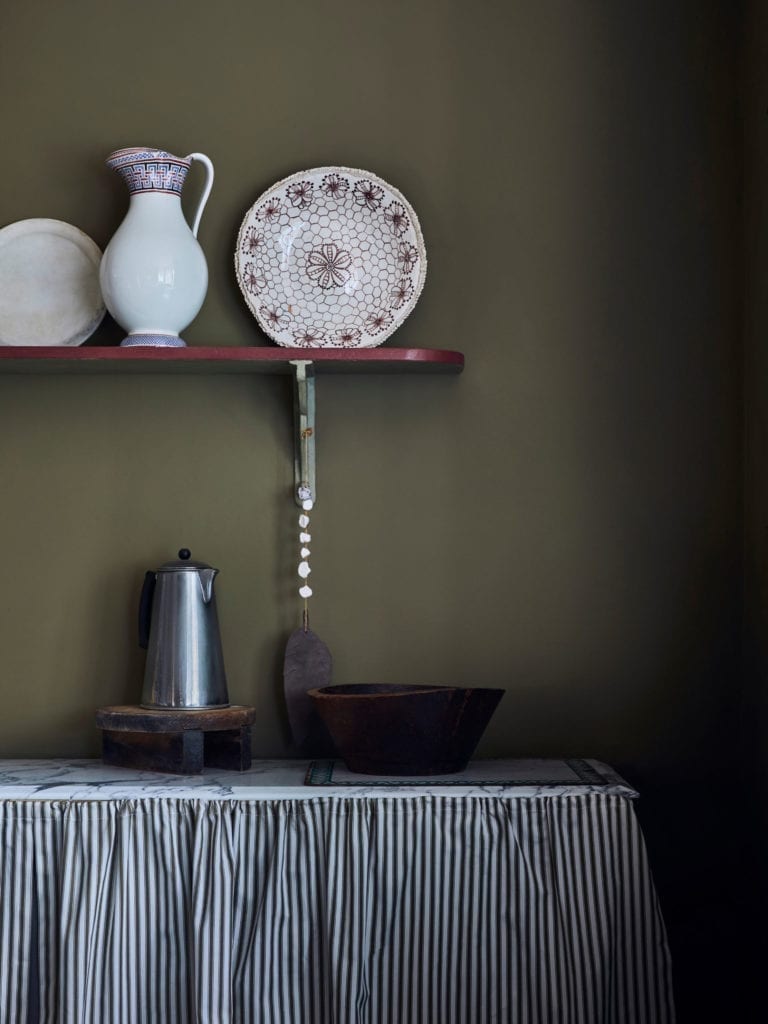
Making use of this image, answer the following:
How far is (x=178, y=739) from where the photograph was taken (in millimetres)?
1870

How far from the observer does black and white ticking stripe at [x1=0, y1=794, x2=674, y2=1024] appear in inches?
66.9

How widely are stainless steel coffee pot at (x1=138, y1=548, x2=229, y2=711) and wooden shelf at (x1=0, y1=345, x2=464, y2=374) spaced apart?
1.18ft

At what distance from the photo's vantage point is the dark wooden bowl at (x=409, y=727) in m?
1.79

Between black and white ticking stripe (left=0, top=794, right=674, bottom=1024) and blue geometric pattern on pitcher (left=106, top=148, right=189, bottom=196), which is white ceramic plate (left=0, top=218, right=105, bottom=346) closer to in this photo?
blue geometric pattern on pitcher (left=106, top=148, right=189, bottom=196)

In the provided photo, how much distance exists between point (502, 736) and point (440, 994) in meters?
0.53

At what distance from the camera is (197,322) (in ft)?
7.00

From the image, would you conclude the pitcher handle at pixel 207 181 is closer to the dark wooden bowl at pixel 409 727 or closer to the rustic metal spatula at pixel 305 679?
A: the rustic metal spatula at pixel 305 679

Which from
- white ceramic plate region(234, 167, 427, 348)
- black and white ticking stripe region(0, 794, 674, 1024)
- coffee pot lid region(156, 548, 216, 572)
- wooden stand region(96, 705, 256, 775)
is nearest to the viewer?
black and white ticking stripe region(0, 794, 674, 1024)

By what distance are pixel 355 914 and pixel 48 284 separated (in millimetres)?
1319

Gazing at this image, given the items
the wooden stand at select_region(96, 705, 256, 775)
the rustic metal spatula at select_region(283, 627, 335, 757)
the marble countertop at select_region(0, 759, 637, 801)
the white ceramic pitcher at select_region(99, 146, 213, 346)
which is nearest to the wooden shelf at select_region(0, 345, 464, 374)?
the white ceramic pitcher at select_region(99, 146, 213, 346)

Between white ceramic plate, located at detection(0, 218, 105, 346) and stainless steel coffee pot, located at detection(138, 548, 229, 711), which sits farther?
white ceramic plate, located at detection(0, 218, 105, 346)

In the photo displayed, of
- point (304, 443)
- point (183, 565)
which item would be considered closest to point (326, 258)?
point (304, 443)

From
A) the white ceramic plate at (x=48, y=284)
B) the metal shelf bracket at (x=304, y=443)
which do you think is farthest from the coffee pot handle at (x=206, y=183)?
the metal shelf bracket at (x=304, y=443)

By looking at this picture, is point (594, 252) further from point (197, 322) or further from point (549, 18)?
point (197, 322)
